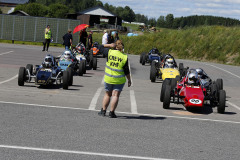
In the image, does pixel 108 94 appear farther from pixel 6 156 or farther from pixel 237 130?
pixel 6 156

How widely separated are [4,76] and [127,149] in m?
12.7

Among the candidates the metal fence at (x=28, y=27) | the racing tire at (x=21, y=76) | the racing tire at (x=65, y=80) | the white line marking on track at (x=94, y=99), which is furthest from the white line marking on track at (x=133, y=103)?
the metal fence at (x=28, y=27)

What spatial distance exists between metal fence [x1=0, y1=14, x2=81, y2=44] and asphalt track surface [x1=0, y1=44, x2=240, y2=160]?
101ft

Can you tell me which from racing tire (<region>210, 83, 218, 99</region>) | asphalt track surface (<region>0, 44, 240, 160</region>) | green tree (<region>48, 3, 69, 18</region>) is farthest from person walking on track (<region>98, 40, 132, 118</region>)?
green tree (<region>48, 3, 69, 18</region>)

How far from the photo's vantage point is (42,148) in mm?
7543

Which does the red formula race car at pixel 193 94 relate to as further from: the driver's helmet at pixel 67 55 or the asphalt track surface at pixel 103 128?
the driver's helmet at pixel 67 55

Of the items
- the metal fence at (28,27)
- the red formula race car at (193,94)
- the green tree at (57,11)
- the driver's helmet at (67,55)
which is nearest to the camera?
the red formula race car at (193,94)

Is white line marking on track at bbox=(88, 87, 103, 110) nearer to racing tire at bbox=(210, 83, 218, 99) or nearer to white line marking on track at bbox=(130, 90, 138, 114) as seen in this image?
white line marking on track at bbox=(130, 90, 138, 114)

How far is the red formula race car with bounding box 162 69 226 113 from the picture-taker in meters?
13.0

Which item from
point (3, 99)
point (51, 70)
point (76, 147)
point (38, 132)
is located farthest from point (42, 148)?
point (51, 70)

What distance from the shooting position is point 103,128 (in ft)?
31.5

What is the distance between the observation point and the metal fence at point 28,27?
46.6m

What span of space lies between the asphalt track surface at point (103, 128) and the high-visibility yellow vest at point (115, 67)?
92 centimetres

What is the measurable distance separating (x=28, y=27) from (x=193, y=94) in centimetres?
3586
